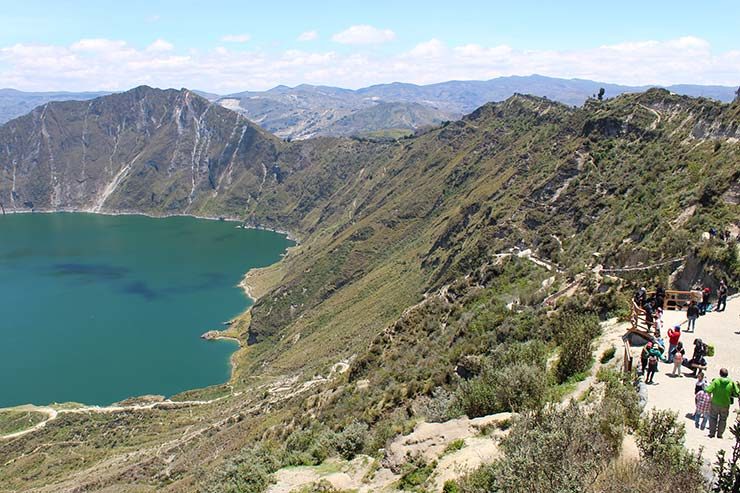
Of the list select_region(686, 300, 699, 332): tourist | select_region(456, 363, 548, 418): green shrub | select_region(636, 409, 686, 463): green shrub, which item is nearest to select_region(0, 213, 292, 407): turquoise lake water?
select_region(456, 363, 548, 418): green shrub

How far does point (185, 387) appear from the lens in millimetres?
102750

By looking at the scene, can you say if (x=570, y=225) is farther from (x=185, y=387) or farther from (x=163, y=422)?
(x=185, y=387)

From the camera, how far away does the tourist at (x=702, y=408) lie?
1605 centimetres

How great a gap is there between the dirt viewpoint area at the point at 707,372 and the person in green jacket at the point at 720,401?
0.36 meters

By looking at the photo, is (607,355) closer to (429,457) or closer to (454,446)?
(454,446)

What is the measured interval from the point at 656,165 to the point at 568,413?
176ft

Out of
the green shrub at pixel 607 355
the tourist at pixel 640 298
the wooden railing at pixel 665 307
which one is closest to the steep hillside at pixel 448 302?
the green shrub at pixel 607 355

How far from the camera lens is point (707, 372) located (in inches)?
792

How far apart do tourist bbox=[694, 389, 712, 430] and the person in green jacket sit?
0.26 meters

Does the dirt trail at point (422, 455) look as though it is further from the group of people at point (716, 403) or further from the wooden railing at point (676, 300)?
the wooden railing at point (676, 300)

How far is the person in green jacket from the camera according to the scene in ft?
50.4

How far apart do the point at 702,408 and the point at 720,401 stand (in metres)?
0.87

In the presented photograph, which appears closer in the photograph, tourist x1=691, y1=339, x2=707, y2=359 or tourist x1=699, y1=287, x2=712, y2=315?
tourist x1=691, y1=339, x2=707, y2=359

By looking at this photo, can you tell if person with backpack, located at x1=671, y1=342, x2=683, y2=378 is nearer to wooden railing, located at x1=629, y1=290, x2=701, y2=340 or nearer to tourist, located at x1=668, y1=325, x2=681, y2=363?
tourist, located at x1=668, y1=325, x2=681, y2=363
